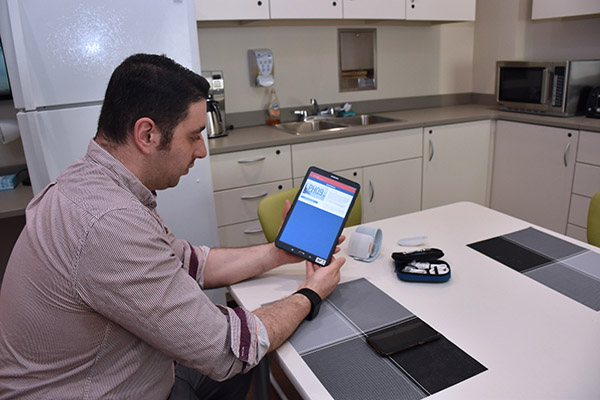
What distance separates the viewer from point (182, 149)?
102 centimetres

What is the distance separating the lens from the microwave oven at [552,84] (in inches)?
111

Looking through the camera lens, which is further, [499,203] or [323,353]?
[499,203]

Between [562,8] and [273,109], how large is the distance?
1.97m

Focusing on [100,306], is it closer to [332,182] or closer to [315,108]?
[332,182]

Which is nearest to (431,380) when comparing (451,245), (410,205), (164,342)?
(164,342)

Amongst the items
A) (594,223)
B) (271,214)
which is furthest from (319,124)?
(594,223)

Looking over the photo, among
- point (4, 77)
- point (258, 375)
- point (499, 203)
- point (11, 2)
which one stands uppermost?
point (11, 2)

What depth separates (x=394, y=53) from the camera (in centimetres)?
348

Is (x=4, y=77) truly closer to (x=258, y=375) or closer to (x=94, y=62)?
(x=94, y=62)

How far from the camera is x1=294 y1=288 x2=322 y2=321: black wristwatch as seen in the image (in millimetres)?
1055

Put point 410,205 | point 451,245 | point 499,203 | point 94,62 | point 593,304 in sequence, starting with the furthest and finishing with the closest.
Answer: point 499,203
point 410,205
point 94,62
point 451,245
point 593,304

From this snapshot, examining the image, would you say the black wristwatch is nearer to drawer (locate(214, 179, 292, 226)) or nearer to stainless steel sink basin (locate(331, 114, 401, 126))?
drawer (locate(214, 179, 292, 226))

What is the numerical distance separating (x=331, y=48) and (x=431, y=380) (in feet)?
9.16

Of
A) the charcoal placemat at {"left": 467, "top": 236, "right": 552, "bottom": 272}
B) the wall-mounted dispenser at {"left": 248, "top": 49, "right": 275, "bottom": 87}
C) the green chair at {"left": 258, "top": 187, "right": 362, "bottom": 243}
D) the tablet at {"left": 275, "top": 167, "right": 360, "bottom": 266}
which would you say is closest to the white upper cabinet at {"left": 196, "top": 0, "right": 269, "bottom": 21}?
the wall-mounted dispenser at {"left": 248, "top": 49, "right": 275, "bottom": 87}
